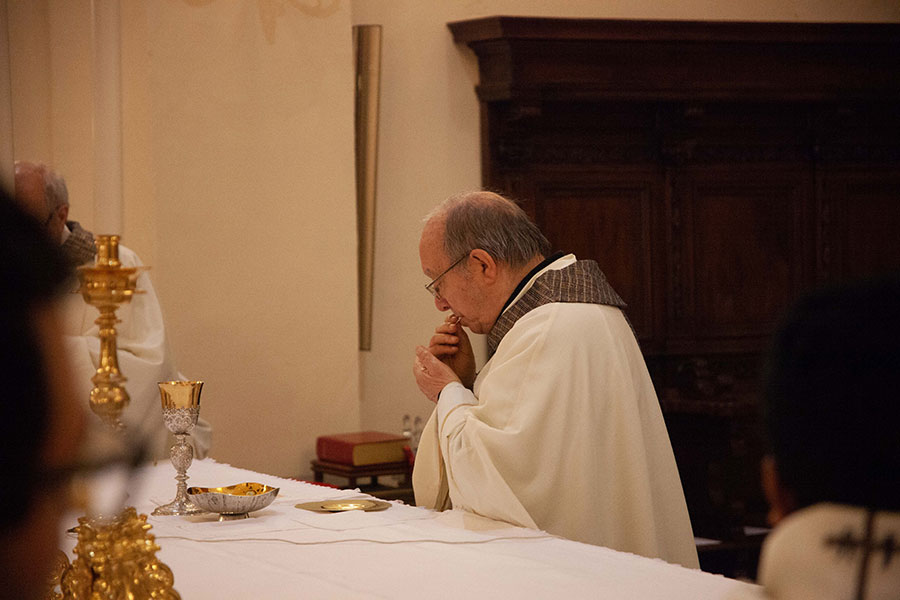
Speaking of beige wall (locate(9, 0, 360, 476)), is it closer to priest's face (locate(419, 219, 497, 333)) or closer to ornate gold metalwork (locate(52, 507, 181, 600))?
priest's face (locate(419, 219, 497, 333))

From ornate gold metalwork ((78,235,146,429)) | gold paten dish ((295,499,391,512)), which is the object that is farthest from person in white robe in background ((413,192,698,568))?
ornate gold metalwork ((78,235,146,429))

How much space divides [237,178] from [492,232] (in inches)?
95.8

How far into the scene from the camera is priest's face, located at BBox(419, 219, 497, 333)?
3516 mm

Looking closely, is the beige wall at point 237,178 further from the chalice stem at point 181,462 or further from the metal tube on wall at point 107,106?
the chalice stem at point 181,462

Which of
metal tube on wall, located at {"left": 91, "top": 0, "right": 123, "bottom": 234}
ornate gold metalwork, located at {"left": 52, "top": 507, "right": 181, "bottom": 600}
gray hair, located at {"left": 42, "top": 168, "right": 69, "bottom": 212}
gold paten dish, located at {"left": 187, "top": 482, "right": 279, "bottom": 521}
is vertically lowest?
gold paten dish, located at {"left": 187, "top": 482, "right": 279, "bottom": 521}

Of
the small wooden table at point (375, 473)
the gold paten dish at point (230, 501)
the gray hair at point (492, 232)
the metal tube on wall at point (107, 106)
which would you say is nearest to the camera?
the gold paten dish at point (230, 501)

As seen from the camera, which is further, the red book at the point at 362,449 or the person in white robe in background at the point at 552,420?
the red book at the point at 362,449

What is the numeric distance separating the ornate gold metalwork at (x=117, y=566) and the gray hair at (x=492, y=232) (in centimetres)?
186

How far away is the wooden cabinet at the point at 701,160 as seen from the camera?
646 centimetres

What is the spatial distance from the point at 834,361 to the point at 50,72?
16.9 feet

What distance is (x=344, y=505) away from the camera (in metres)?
2.92

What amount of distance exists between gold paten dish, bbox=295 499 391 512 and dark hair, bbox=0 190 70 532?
2327mm

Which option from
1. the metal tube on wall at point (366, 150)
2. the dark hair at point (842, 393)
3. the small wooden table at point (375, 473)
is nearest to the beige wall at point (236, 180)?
the metal tube on wall at point (366, 150)

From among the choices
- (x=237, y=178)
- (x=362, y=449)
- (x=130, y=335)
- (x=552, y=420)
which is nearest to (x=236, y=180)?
(x=237, y=178)
